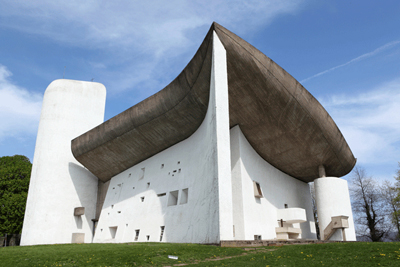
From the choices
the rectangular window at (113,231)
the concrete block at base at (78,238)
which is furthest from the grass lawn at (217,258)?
the concrete block at base at (78,238)

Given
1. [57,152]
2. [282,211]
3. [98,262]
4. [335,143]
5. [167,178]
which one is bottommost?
[98,262]

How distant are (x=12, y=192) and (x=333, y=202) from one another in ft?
90.3

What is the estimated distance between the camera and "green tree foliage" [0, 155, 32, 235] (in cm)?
2723

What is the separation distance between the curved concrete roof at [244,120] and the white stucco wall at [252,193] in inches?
27.6

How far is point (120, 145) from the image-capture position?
2216 centimetres

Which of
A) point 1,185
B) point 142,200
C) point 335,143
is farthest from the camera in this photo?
point 1,185

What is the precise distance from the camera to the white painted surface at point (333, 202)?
64.5ft

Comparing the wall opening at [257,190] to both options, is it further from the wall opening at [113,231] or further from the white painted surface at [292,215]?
the wall opening at [113,231]

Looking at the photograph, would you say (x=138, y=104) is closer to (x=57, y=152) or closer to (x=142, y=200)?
(x=142, y=200)

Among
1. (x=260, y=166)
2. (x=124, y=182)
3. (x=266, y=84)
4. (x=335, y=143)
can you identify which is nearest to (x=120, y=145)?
(x=124, y=182)

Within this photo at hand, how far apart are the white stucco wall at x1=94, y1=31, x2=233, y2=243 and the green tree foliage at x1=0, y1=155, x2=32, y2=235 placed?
9.03 metres

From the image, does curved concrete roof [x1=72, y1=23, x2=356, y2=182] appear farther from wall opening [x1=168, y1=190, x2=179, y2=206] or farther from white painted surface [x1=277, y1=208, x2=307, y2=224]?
wall opening [x1=168, y1=190, x2=179, y2=206]

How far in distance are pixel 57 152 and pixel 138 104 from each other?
10.5 metres

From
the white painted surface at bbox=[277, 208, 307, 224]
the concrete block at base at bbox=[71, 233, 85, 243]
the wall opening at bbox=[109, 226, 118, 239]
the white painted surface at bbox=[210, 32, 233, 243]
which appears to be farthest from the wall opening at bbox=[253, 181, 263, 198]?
the concrete block at base at bbox=[71, 233, 85, 243]
